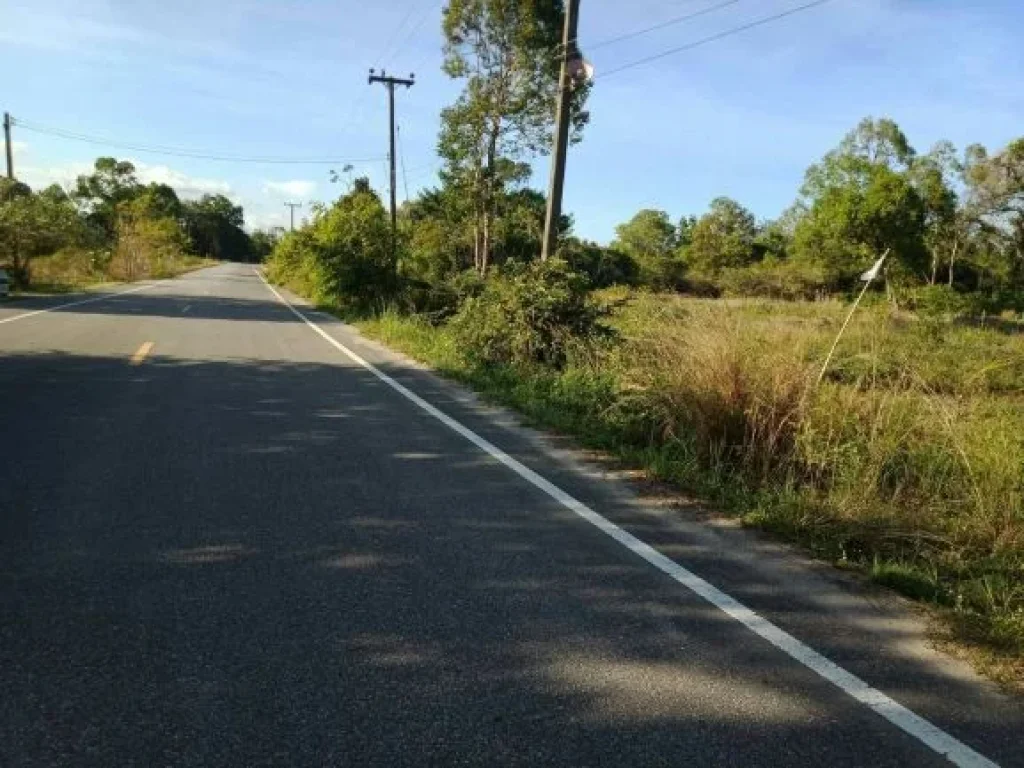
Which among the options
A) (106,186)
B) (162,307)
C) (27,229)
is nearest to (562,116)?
(162,307)

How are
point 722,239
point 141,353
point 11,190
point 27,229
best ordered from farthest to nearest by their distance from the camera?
point 722,239 < point 11,190 < point 27,229 < point 141,353

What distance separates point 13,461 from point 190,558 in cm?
278

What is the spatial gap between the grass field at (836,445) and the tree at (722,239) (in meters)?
65.4

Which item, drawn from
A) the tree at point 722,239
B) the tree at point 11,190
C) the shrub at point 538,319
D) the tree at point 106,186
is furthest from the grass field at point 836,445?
the tree at point 106,186

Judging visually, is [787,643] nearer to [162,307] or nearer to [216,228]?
[162,307]

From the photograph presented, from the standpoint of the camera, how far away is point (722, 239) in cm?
8175

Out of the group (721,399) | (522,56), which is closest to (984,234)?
(522,56)

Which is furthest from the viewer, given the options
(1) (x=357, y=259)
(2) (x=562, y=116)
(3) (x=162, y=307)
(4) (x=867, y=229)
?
(4) (x=867, y=229)

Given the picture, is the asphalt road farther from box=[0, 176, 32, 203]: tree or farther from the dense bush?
box=[0, 176, 32, 203]: tree

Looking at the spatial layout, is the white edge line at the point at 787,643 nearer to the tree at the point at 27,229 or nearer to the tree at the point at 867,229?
the tree at the point at 27,229

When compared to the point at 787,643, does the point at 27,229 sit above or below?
above

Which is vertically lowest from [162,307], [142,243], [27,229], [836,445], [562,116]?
[162,307]

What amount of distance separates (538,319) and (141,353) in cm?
637

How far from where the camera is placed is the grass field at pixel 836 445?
5.09m
